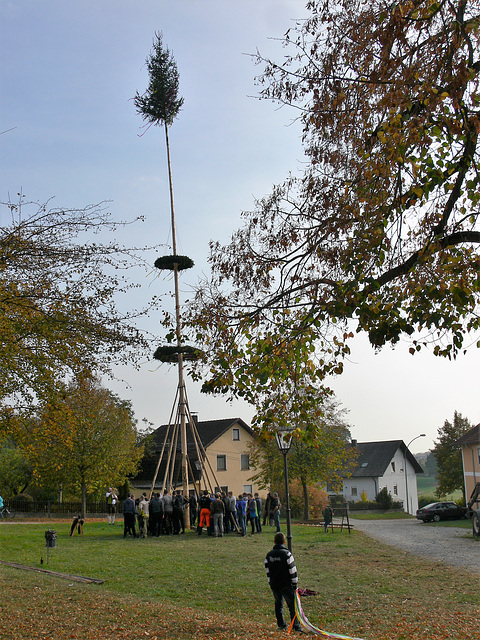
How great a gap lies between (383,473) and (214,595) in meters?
57.9

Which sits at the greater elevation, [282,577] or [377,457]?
[282,577]

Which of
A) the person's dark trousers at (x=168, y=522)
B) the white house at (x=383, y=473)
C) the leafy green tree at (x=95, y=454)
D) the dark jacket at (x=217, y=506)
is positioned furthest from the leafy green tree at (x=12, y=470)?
the white house at (x=383, y=473)

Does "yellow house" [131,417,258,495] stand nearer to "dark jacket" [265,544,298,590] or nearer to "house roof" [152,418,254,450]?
"house roof" [152,418,254,450]

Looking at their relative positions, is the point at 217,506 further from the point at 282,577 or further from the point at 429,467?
the point at 429,467

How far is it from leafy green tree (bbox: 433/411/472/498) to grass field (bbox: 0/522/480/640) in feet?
167

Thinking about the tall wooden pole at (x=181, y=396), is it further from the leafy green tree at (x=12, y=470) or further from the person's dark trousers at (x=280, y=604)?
the leafy green tree at (x=12, y=470)

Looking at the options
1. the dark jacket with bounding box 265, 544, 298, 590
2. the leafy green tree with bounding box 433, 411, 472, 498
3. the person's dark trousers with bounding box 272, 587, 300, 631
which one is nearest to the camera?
the dark jacket with bounding box 265, 544, 298, 590

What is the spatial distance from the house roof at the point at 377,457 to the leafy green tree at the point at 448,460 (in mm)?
3228

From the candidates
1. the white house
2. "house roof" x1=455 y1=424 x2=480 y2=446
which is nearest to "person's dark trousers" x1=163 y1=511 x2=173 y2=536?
"house roof" x1=455 y1=424 x2=480 y2=446

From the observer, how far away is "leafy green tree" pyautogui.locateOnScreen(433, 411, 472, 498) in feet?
220

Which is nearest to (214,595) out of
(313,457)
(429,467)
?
(313,457)

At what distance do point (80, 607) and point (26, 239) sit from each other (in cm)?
619

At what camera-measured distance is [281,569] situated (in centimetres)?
932

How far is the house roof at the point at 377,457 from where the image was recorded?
67.6 m
